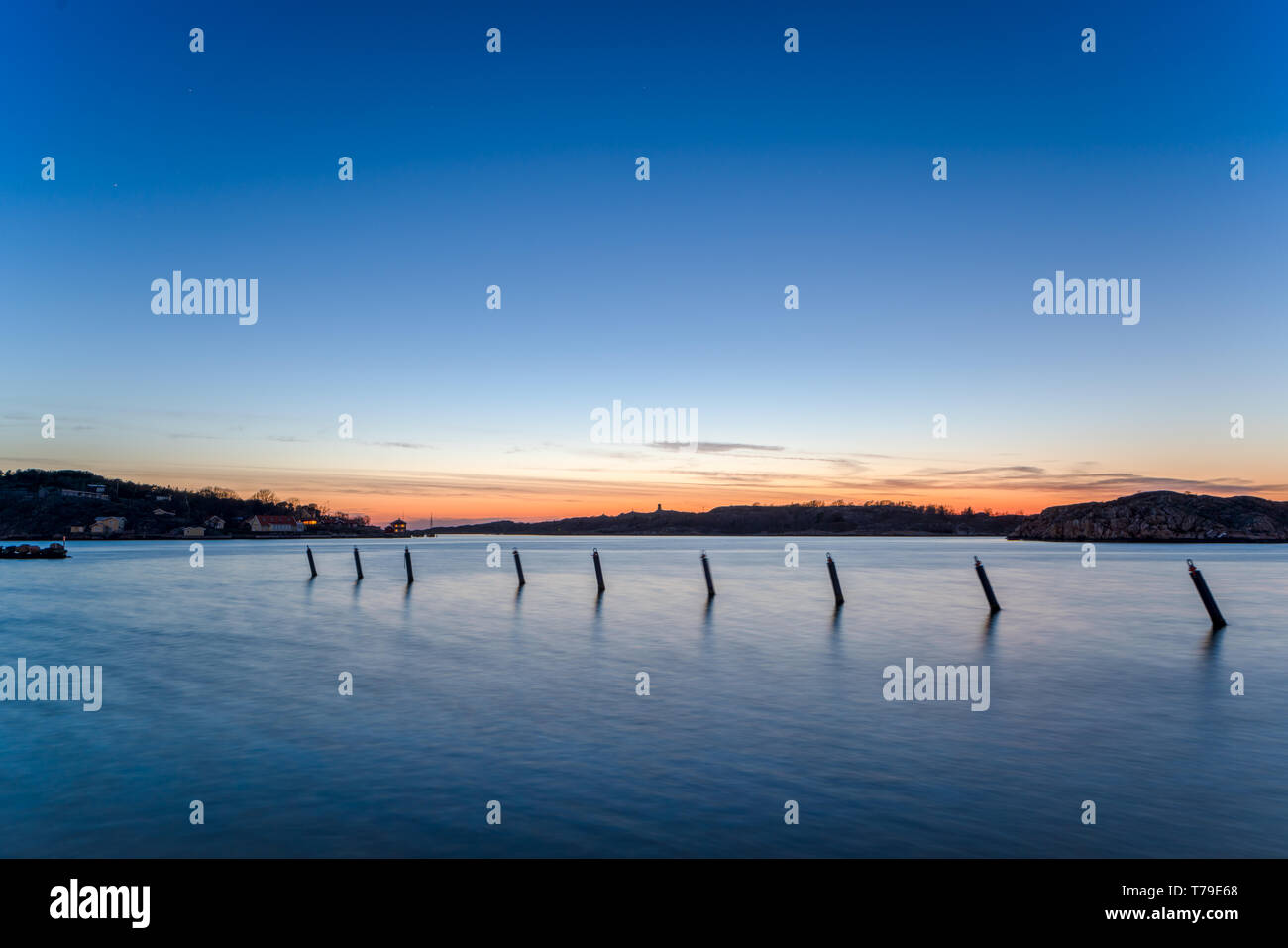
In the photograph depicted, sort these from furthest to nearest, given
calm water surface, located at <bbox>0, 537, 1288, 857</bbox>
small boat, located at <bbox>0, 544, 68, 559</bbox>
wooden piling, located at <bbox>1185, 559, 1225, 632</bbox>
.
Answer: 1. small boat, located at <bbox>0, 544, 68, 559</bbox>
2. wooden piling, located at <bbox>1185, 559, 1225, 632</bbox>
3. calm water surface, located at <bbox>0, 537, 1288, 857</bbox>

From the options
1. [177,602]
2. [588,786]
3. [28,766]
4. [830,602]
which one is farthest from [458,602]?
[588,786]

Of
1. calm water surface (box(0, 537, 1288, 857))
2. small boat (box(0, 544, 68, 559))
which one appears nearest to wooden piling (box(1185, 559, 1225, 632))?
calm water surface (box(0, 537, 1288, 857))

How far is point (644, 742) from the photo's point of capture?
12164 millimetres

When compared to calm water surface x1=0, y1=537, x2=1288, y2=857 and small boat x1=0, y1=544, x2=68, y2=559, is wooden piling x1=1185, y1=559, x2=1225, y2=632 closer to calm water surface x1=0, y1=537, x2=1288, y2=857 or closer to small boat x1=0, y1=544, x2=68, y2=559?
calm water surface x1=0, y1=537, x2=1288, y2=857

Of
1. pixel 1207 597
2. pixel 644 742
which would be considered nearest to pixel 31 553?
pixel 644 742

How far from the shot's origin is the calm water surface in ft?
→ 27.1

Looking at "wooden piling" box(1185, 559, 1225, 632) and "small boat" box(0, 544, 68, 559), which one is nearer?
"wooden piling" box(1185, 559, 1225, 632)

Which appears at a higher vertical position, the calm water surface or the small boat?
the calm water surface

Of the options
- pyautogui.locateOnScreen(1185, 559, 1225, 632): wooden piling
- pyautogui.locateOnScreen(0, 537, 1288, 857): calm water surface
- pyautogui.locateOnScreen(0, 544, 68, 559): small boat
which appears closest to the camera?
pyautogui.locateOnScreen(0, 537, 1288, 857): calm water surface

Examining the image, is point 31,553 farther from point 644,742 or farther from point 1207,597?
point 1207,597

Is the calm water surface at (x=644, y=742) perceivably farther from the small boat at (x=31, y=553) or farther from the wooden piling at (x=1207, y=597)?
the small boat at (x=31, y=553)

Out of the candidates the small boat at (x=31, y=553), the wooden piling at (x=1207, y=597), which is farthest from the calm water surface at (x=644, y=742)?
the small boat at (x=31, y=553)

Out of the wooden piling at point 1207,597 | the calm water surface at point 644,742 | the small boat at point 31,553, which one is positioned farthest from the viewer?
the small boat at point 31,553

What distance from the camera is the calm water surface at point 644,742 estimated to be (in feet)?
27.1
